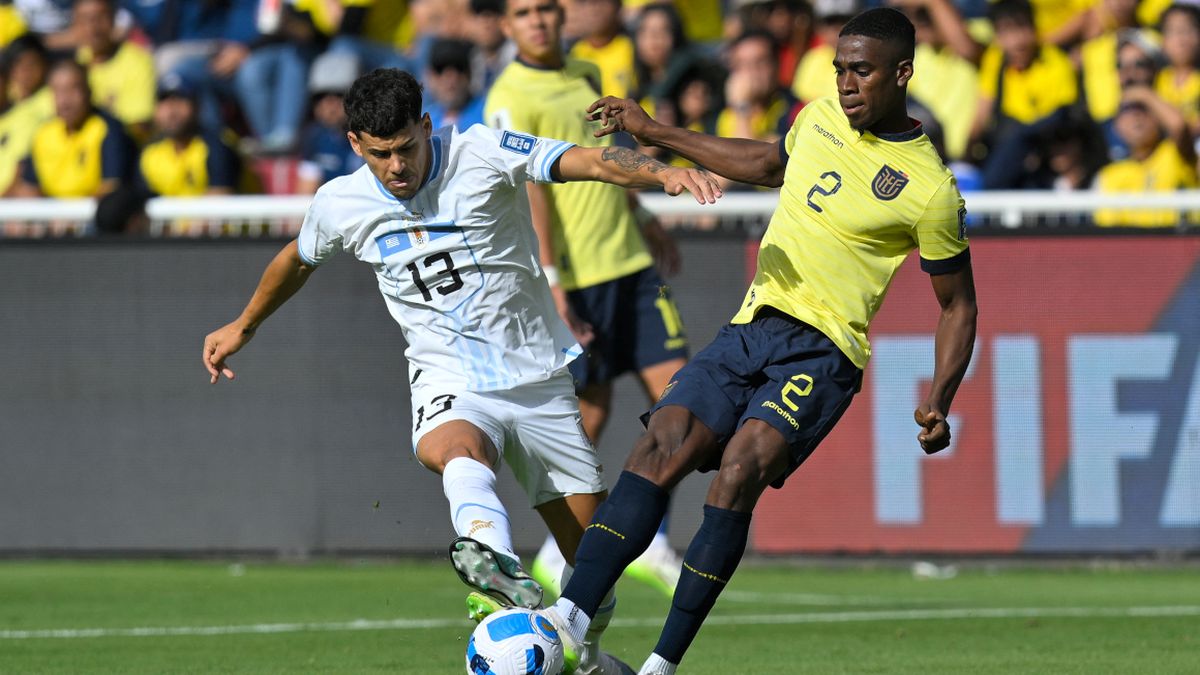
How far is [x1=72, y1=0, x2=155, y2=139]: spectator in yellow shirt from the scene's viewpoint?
49.2 ft

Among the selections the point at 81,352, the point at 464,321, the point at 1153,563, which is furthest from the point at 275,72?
the point at 464,321

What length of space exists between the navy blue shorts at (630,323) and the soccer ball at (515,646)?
3.54 metres

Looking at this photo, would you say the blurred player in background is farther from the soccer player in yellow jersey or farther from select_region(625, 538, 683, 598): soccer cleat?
the soccer player in yellow jersey

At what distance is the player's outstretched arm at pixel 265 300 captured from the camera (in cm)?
652

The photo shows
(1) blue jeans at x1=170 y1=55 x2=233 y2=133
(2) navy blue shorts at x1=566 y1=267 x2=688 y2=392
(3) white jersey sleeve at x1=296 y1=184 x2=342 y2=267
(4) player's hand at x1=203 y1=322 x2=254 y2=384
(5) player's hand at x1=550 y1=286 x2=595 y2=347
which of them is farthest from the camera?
(1) blue jeans at x1=170 y1=55 x2=233 y2=133

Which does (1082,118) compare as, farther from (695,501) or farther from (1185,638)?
(1185,638)

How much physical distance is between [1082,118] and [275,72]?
261 inches

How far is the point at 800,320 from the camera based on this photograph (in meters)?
6.19

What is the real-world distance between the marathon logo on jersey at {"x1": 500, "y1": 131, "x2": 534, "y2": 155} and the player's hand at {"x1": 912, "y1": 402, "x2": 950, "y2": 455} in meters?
1.64

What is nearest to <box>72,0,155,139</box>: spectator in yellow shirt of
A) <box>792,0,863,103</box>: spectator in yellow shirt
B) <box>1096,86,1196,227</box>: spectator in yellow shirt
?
<box>792,0,863,103</box>: spectator in yellow shirt

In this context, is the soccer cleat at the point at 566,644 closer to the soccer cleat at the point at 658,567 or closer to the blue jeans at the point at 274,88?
the soccer cleat at the point at 658,567

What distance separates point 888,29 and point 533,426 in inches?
73.3

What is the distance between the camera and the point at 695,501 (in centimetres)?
1109

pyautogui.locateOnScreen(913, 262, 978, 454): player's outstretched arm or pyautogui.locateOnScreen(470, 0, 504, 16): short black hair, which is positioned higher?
pyautogui.locateOnScreen(913, 262, 978, 454): player's outstretched arm
